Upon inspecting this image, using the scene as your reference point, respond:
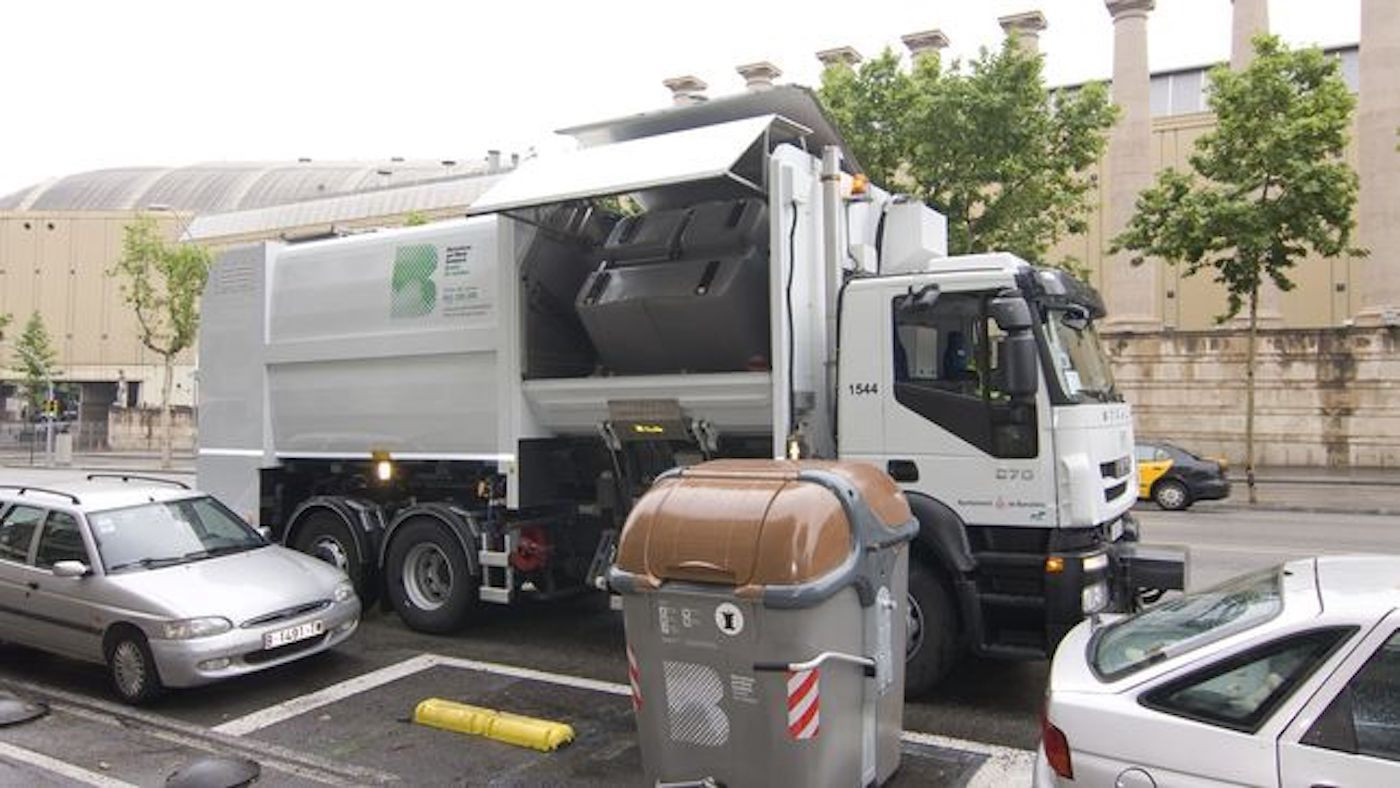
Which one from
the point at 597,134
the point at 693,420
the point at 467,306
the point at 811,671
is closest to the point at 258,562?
the point at 467,306

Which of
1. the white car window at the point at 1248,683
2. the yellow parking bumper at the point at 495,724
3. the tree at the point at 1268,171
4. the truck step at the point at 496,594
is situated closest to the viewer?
the white car window at the point at 1248,683

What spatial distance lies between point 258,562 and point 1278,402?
93.2 feet

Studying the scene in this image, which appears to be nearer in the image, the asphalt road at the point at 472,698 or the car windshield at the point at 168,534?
the asphalt road at the point at 472,698

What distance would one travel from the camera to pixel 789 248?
21.5 feet

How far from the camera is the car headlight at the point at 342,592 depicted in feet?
23.6

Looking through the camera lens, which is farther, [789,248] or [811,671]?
[789,248]

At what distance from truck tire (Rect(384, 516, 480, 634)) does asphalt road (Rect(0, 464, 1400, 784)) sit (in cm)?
17

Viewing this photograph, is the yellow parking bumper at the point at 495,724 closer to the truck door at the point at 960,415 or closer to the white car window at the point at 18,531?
the truck door at the point at 960,415

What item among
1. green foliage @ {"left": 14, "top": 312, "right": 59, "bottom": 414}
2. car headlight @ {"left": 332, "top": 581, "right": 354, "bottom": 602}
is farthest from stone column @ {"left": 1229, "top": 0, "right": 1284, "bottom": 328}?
green foliage @ {"left": 14, "top": 312, "right": 59, "bottom": 414}

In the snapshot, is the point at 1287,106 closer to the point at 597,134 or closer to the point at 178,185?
the point at 597,134

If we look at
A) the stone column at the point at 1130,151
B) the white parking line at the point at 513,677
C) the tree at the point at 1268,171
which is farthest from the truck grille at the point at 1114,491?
the stone column at the point at 1130,151

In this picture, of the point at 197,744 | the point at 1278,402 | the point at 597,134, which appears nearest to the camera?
the point at 197,744

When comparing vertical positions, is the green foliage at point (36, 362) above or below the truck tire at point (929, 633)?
above

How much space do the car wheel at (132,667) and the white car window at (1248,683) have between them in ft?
19.2
